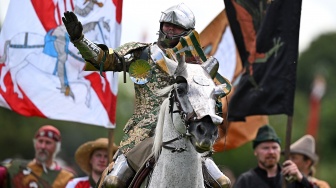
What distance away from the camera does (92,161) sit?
1641 centimetres

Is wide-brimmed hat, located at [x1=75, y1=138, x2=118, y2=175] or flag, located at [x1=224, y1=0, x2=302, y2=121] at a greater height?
flag, located at [x1=224, y1=0, x2=302, y2=121]

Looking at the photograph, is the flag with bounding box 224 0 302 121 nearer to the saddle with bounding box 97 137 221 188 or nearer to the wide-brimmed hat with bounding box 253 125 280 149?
the wide-brimmed hat with bounding box 253 125 280 149

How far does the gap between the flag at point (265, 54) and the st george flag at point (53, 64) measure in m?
1.57

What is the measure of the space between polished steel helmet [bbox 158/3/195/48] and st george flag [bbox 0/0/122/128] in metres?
2.93

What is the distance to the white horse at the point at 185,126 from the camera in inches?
408

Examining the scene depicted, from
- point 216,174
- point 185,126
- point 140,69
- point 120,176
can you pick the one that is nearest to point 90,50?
point 140,69

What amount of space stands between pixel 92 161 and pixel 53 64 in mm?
1636

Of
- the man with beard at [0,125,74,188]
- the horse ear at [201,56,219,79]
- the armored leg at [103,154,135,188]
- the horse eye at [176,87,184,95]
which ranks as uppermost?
the horse ear at [201,56,219,79]

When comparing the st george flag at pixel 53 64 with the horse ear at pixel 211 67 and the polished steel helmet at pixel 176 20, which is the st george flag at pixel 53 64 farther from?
the horse ear at pixel 211 67

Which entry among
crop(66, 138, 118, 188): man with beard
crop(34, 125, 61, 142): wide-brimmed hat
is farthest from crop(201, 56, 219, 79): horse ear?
crop(34, 125, 61, 142): wide-brimmed hat

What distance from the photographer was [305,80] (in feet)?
250

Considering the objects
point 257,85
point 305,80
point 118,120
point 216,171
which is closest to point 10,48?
point 257,85

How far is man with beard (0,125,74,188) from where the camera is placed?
54.9 feet

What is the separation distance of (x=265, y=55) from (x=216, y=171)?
4003 millimetres
